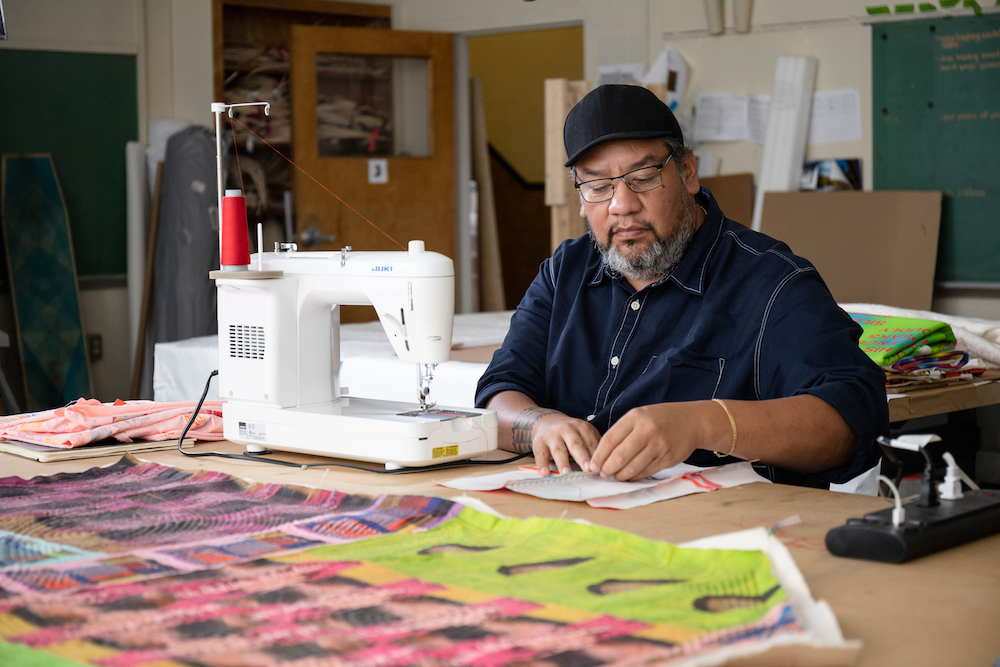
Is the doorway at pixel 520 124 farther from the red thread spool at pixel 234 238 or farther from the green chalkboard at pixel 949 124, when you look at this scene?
the red thread spool at pixel 234 238

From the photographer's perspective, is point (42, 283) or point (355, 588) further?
point (42, 283)

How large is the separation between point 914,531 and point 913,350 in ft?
6.11

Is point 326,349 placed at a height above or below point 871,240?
below

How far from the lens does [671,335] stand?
6.21ft

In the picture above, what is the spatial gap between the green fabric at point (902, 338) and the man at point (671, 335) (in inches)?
41.0

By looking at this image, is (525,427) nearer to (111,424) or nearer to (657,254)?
(657,254)

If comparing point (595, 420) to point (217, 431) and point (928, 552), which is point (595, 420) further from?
point (928, 552)

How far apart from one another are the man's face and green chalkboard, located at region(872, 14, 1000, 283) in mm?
3141

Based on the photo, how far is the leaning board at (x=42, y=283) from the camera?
5441 mm

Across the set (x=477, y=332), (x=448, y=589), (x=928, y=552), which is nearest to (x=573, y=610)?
(x=448, y=589)

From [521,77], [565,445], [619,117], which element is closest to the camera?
[565,445]

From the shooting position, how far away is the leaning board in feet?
17.9

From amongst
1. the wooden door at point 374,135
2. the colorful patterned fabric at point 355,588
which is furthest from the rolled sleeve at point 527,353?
the wooden door at point 374,135

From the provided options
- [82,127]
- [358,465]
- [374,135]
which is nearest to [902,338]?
[358,465]
